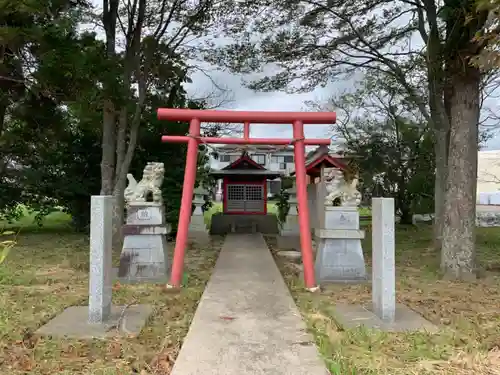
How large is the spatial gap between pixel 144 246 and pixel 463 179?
5209 mm

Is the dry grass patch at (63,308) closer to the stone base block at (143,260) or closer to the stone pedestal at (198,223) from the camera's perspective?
the stone base block at (143,260)

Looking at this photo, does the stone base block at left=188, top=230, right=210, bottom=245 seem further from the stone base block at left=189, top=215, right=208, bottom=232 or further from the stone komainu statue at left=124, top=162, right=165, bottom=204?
the stone komainu statue at left=124, top=162, right=165, bottom=204

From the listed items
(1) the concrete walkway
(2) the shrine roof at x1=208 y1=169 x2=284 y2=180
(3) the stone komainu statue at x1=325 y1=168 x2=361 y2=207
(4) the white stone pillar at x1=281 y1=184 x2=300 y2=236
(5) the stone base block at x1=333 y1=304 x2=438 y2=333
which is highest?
(2) the shrine roof at x1=208 y1=169 x2=284 y2=180

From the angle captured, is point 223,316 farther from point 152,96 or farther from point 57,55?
point 152,96

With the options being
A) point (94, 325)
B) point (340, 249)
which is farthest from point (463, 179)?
point (94, 325)

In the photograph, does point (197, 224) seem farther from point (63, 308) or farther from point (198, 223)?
point (63, 308)

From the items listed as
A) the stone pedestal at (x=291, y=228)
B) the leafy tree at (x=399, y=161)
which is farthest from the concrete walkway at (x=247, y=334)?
the leafy tree at (x=399, y=161)

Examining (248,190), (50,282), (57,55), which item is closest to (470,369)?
(50,282)

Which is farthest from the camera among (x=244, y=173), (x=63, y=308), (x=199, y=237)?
(x=244, y=173)

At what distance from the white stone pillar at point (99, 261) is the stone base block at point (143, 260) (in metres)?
2.54

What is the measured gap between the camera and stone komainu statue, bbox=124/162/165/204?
7691 mm

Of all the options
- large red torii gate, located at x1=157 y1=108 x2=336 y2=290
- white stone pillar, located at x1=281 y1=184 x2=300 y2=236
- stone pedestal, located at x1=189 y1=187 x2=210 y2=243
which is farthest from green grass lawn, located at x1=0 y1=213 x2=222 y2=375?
white stone pillar, located at x1=281 y1=184 x2=300 y2=236

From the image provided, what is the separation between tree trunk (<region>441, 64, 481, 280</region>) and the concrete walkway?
2.94 meters

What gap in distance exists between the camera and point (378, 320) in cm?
496
